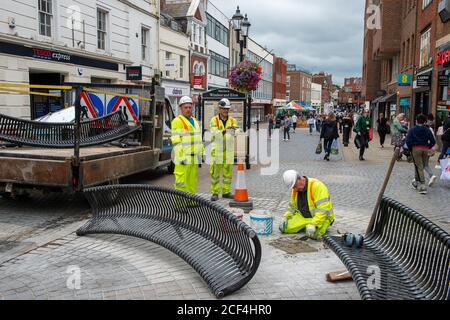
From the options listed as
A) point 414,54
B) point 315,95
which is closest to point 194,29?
point 414,54

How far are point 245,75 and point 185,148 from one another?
42.3 ft

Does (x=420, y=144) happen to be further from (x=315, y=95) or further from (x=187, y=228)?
(x=315, y=95)

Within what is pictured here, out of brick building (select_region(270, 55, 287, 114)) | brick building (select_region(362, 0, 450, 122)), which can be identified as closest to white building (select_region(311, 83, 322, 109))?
brick building (select_region(270, 55, 287, 114))

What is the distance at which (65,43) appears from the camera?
60.0ft

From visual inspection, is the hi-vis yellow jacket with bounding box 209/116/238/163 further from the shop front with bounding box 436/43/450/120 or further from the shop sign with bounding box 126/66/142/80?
the shop sign with bounding box 126/66/142/80

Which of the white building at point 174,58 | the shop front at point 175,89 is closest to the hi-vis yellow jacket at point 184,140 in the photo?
the white building at point 174,58

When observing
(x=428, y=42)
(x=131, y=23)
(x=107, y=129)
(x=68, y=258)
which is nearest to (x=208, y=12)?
(x=131, y=23)

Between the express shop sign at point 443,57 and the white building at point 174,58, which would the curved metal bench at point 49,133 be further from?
the white building at point 174,58

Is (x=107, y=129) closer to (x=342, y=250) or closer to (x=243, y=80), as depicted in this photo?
(x=342, y=250)

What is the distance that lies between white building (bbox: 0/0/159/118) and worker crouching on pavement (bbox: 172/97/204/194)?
5.86 meters

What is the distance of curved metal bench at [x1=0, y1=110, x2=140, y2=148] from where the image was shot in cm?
779

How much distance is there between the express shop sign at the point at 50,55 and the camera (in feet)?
54.6

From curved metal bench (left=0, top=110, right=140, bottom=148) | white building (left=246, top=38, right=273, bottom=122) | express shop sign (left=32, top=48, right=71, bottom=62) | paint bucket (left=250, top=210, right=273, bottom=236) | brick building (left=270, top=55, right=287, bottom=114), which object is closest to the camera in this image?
paint bucket (left=250, top=210, right=273, bottom=236)
